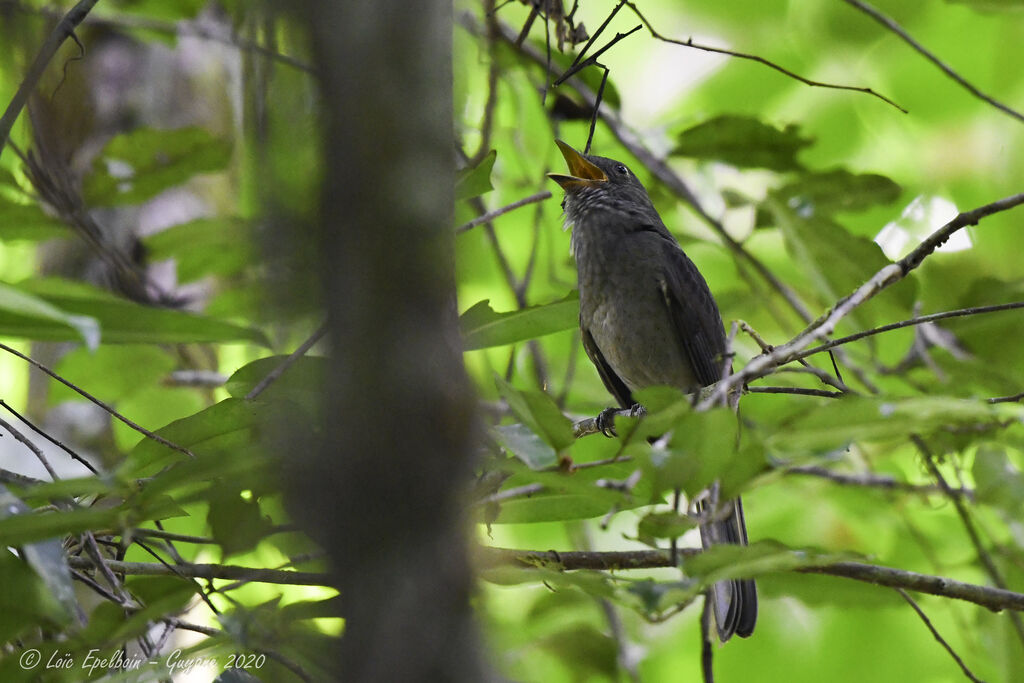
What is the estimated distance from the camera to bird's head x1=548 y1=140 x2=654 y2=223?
412 cm

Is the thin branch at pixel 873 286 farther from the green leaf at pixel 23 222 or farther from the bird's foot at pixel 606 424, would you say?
the green leaf at pixel 23 222

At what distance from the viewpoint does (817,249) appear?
2.98 metres

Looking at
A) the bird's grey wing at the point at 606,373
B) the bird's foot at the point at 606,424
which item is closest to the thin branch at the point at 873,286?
the bird's foot at the point at 606,424

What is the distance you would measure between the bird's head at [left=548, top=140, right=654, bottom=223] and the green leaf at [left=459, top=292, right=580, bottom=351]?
187cm

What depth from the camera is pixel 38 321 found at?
139 cm

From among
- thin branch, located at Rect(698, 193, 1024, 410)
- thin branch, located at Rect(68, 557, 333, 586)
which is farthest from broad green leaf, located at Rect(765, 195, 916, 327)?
thin branch, located at Rect(68, 557, 333, 586)

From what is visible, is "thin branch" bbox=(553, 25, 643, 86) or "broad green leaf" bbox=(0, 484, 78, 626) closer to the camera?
"broad green leaf" bbox=(0, 484, 78, 626)

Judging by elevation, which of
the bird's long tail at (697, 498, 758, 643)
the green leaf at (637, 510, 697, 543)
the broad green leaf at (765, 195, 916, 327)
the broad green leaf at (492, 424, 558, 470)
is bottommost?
the bird's long tail at (697, 498, 758, 643)

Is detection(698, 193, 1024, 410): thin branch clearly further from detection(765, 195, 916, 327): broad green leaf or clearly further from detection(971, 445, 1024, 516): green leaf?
detection(765, 195, 916, 327): broad green leaf

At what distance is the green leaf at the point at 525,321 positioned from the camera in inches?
83.1

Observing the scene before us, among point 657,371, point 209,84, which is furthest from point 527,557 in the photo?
point 209,84

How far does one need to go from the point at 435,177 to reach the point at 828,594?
2275mm

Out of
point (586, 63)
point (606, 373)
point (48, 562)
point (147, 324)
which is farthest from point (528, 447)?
point (606, 373)

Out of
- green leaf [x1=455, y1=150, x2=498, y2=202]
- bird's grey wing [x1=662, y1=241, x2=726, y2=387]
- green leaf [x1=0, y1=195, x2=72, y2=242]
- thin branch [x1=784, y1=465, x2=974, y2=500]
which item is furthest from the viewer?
bird's grey wing [x1=662, y1=241, x2=726, y2=387]
